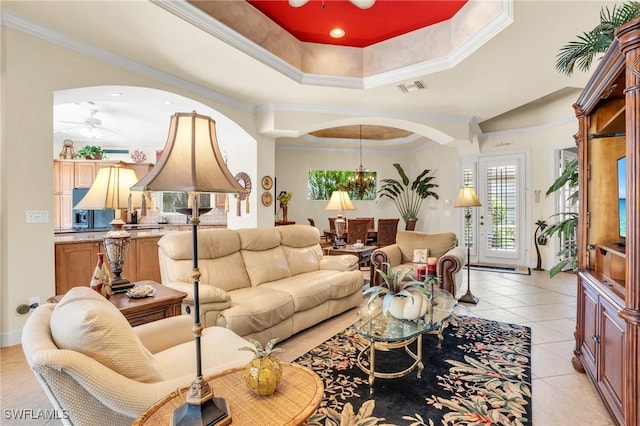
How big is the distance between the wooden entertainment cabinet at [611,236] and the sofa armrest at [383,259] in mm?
2234

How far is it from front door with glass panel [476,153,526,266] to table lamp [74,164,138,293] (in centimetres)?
687

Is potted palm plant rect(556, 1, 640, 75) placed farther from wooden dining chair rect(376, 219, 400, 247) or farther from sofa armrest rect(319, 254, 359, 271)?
wooden dining chair rect(376, 219, 400, 247)

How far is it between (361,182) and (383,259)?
430 cm

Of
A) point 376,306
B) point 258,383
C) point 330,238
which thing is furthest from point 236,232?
point 330,238

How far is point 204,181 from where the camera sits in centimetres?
112

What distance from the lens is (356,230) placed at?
636cm

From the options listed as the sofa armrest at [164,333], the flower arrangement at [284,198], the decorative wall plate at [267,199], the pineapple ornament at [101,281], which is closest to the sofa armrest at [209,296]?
the sofa armrest at [164,333]

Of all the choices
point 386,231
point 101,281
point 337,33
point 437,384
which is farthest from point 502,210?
point 101,281

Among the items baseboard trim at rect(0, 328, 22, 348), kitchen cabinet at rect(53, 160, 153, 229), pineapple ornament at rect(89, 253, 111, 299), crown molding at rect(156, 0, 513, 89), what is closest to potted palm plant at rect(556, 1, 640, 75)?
crown molding at rect(156, 0, 513, 89)

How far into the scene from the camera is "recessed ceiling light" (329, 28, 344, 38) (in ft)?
13.0

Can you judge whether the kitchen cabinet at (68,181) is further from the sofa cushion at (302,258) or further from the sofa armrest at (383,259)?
the sofa armrest at (383,259)

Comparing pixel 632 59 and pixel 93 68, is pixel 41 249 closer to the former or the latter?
pixel 93 68

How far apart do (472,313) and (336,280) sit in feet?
5.66

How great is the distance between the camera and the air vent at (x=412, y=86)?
430 centimetres
